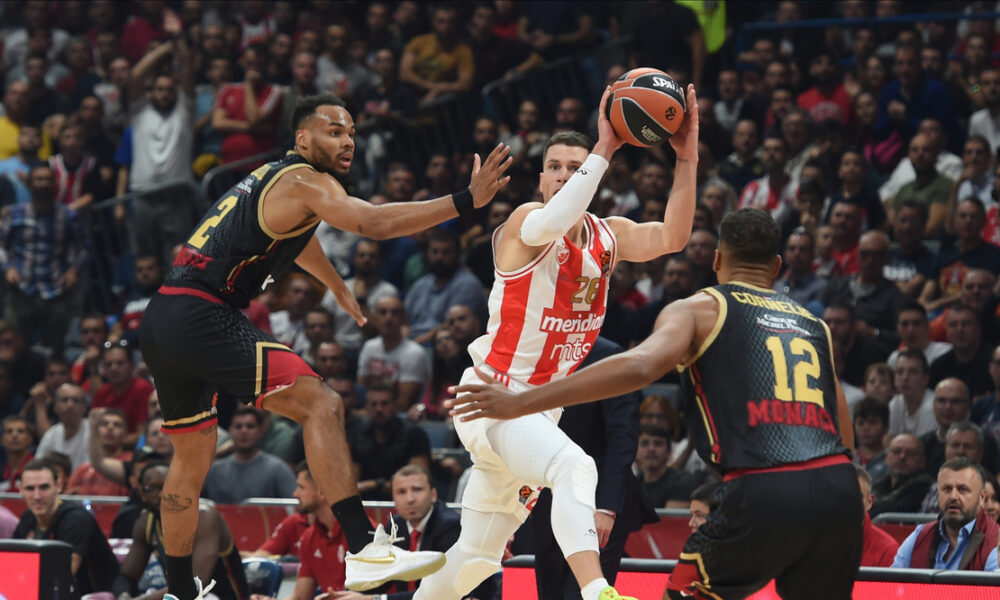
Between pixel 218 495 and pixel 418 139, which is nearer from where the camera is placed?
pixel 218 495

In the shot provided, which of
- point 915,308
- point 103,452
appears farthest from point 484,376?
point 103,452

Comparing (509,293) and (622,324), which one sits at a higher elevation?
(509,293)

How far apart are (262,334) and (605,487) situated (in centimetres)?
188

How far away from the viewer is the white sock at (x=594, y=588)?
18.4 feet

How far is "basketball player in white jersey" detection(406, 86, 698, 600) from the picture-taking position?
6.08 m

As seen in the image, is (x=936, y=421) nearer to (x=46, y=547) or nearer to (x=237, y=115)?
(x=46, y=547)

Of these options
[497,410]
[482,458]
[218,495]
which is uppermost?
[497,410]

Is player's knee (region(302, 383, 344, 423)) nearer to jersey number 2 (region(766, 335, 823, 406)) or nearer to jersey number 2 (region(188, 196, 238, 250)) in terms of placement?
jersey number 2 (region(188, 196, 238, 250))

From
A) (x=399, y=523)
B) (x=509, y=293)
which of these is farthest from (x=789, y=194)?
(x=509, y=293)

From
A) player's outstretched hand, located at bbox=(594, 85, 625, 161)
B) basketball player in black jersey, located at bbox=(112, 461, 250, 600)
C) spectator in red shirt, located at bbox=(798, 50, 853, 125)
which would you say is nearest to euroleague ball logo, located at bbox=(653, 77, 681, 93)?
player's outstretched hand, located at bbox=(594, 85, 625, 161)

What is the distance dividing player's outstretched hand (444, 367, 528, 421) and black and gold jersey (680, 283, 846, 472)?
2.29 feet

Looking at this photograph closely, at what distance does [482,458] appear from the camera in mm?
6305

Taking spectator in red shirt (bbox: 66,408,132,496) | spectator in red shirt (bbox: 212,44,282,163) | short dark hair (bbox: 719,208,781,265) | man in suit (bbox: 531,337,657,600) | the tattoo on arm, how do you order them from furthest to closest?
spectator in red shirt (bbox: 212,44,282,163) < spectator in red shirt (bbox: 66,408,132,496) < man in suit (bbox: 531,337,657,600) < the tattoo on arm < short dark hair (bbox: 719,208,781,265)

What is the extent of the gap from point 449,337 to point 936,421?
4307 mm
